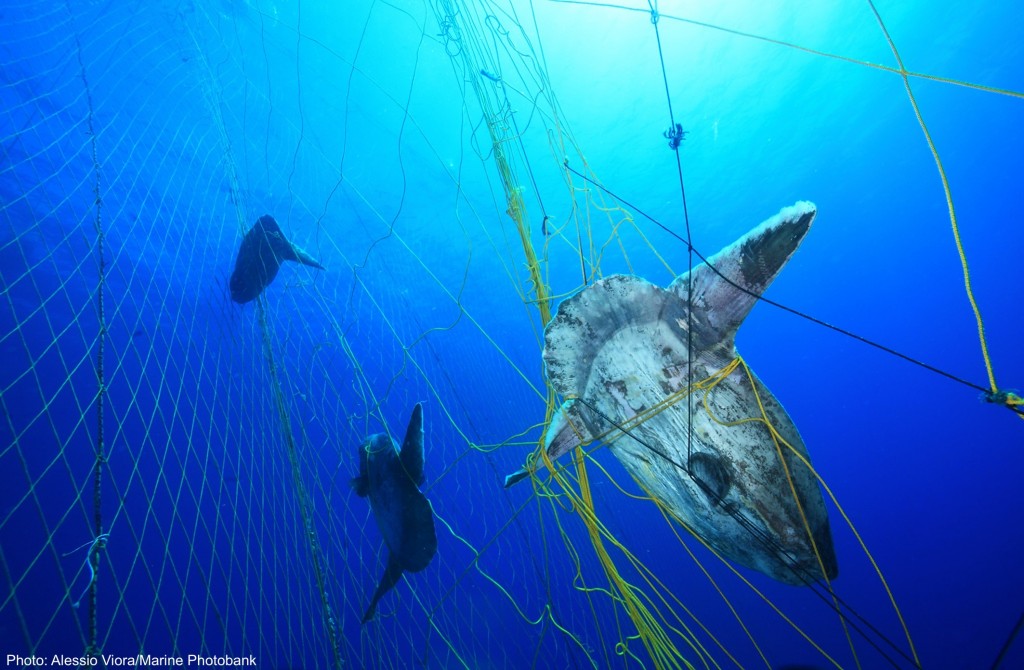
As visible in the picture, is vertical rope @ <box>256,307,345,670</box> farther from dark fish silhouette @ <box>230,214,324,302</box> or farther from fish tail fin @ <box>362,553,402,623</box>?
dark fish silhouette @ <box>230,214,324,302</box>

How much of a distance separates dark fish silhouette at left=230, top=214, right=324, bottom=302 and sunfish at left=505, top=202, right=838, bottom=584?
588 cm

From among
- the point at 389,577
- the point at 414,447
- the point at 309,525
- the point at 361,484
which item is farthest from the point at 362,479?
the point at 309,525

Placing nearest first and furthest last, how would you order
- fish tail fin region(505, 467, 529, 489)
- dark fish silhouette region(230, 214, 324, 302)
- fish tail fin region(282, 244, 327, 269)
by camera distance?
1. fish tail fin region(505, 467, 529, 489)
2. dark fish silhouette region(230, 214, 324, 302)
3. fish tail fin region(282, 244, 327, 269)

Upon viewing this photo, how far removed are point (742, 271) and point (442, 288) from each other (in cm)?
262

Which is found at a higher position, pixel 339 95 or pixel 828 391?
pixel 339 95

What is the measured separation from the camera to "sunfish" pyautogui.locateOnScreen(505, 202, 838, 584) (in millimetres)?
2320

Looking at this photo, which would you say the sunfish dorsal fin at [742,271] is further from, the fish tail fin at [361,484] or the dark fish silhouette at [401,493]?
the fish tail fin at [361,484]

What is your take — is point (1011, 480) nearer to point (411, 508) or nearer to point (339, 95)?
point (411, 508)

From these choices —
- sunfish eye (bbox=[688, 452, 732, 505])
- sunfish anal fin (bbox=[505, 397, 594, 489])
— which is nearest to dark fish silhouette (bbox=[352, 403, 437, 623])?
sunfish anal fin (bbox=[505, 397, 594, 489])

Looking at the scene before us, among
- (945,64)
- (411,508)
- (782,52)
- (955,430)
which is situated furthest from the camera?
(955,430)

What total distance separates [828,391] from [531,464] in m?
55.5

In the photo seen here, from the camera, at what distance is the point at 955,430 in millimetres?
35281

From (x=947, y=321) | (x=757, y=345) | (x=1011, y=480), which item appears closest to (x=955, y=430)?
(x=1011, y=480)

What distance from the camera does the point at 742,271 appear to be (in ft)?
7.96
